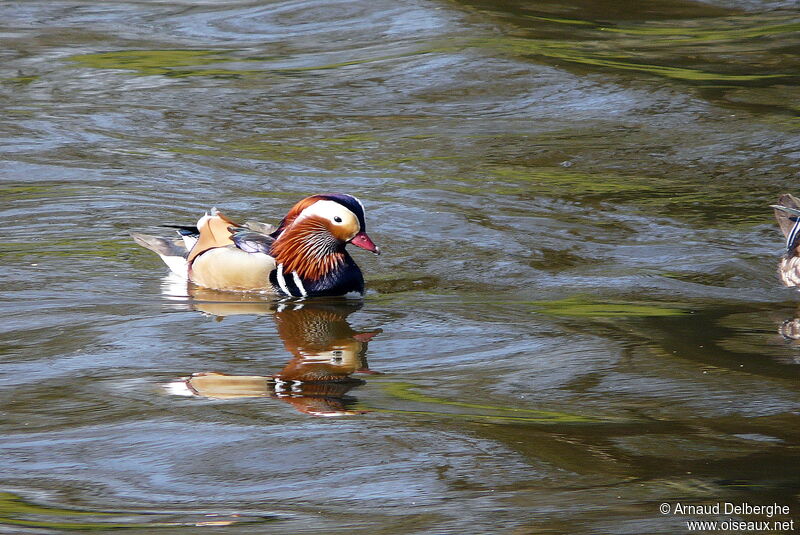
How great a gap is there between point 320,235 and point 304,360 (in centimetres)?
210

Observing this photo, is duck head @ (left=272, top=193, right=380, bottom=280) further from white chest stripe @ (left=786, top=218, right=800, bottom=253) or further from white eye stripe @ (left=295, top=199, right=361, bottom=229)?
white chest stripe @ (left=786, top=218, right=800, bottom=253)

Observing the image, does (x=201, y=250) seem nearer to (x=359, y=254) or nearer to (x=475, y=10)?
(x=359, y=254)

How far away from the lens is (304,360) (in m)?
7.24

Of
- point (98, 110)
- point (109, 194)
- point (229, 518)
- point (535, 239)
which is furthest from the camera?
point (98, 110)

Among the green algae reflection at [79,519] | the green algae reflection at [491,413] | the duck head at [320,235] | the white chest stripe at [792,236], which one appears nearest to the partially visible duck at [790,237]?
the white chest stripe at [792,236]

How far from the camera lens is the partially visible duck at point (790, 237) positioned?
911cm

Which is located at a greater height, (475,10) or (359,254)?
(475,10)

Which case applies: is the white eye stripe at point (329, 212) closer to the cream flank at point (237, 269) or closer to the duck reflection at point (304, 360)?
the cream flank at point (237, 269)

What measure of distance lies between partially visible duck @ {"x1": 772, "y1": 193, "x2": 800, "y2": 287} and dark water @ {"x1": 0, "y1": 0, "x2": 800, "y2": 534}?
0.62 feet

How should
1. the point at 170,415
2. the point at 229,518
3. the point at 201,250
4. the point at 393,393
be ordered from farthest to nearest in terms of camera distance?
1. the point at 201,250
2. the point at 393,393
3. the point at 170,415
4. the point at 229,518

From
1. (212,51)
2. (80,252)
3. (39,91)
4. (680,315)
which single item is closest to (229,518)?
(680,315)

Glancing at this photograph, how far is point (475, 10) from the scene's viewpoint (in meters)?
17.5

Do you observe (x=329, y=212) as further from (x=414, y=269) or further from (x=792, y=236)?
(x=792, y=236)

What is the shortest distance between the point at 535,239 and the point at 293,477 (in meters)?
5.38
